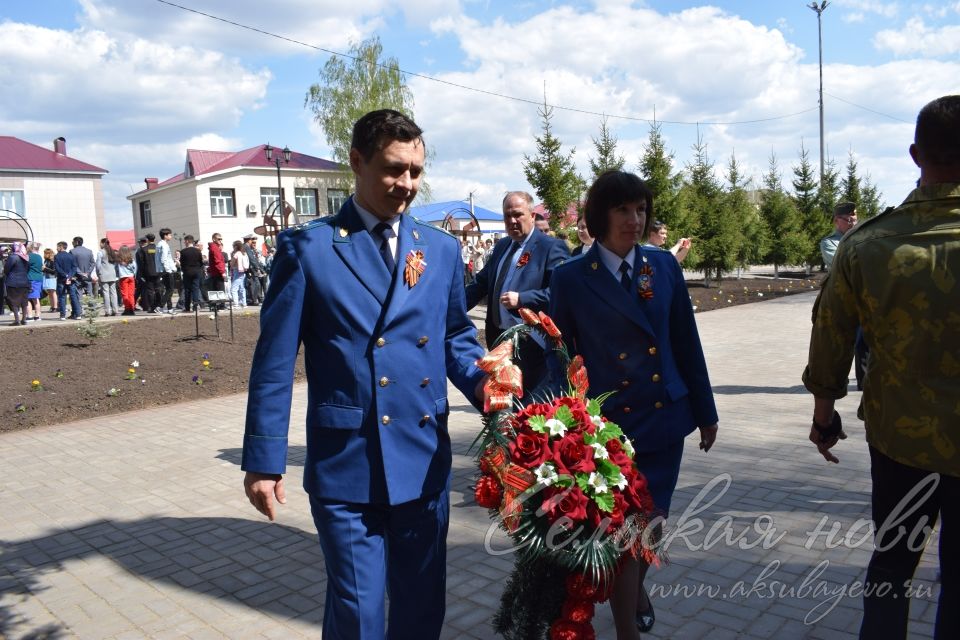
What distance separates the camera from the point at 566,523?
2.48 metres

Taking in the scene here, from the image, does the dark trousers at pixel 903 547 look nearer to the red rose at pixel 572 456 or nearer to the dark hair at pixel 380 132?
the red rose at pixel 572 456

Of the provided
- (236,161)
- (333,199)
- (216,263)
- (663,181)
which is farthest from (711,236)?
(236,161)

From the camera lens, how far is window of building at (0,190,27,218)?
48.7m

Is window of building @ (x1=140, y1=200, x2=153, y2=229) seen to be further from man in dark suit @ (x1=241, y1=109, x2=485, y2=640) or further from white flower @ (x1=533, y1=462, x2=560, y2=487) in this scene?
white flower @ (x1=533, y1=462, x2=560, y2=487)

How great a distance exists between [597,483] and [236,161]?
54.7m

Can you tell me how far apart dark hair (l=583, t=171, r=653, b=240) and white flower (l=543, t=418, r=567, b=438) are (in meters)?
1.08

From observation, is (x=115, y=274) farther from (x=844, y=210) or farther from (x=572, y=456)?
(x=572, y=456)

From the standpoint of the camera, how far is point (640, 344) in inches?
124

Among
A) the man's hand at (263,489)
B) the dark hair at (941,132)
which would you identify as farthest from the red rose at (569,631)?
the dark hair at (941,132)

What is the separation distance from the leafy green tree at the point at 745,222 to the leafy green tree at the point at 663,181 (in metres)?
4.24

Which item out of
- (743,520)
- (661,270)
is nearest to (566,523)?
(661,270)

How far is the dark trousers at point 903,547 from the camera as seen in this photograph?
237cm

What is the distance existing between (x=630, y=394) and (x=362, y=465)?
4.10ft

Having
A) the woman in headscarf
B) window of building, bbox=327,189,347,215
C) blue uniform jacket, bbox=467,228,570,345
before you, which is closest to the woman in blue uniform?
blue uniform jacket, bbox=467,228,570,345
